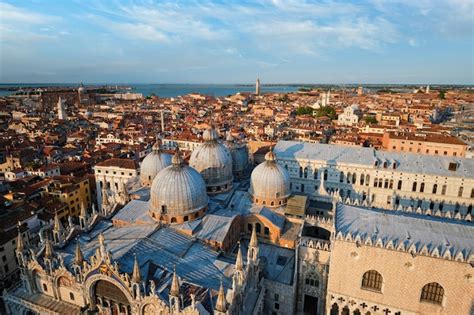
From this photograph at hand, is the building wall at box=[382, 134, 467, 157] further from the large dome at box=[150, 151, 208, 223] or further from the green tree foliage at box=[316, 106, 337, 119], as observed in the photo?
the green tree foliage at box=[316, 106, 337, 119]

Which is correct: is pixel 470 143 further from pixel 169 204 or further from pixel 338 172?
pixel 169 204

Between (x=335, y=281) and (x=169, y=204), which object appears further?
(x=169, y=204)

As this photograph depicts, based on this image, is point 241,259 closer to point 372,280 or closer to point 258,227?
point 258,227

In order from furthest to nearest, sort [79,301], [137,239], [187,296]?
[137,239] → [79,301] → [187,296]

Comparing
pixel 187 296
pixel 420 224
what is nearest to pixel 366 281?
pixel 420 224

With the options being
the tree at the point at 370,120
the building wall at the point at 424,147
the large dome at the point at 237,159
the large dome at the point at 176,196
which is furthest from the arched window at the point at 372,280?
the tree at the point at 370,120

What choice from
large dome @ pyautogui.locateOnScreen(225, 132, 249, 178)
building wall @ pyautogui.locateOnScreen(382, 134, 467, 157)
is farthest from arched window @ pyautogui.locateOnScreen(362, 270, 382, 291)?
building wall @ pyautogui.locateOnScreen(382, 134, 467, 157)

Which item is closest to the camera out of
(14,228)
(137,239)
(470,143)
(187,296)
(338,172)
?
(187,296)
